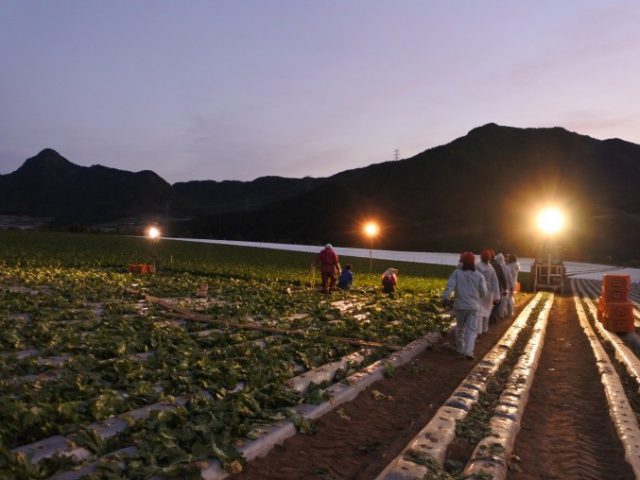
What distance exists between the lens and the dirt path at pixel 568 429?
5758mm

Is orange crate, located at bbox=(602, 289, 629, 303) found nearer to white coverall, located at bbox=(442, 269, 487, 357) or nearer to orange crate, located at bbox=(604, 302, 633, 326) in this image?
orange crate, located at bbox=(604, 302, 633, 326)

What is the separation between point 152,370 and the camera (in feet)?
25.7

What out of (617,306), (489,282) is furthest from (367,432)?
(617,306)

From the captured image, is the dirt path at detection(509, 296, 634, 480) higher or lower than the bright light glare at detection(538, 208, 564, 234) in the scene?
lower

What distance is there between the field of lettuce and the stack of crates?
5252 mm

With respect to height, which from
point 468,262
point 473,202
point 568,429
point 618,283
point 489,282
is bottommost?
point 568,429

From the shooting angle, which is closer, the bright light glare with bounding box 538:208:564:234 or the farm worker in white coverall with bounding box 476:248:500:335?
the farm worker in white coverall with bounding box 476:248:500:335

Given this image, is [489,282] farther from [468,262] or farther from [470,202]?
[470,202]

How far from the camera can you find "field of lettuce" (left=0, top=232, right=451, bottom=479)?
16.4 ft

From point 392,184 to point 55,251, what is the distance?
14381 centimetres

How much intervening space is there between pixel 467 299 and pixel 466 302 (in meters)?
0.07

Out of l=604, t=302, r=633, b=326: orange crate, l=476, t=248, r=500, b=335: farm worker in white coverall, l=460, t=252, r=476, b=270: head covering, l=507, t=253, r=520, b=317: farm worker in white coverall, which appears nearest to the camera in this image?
l=460, t=252, r=476, b=270: head covering

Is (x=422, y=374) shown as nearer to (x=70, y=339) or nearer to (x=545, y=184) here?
(x=70, y=339)

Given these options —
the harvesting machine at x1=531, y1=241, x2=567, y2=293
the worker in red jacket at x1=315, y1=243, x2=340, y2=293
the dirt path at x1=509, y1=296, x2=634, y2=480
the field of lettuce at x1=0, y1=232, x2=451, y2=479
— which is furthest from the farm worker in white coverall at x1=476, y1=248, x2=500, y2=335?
the harvesting machine at x1=531, y1=241, x2=567, y2=293
